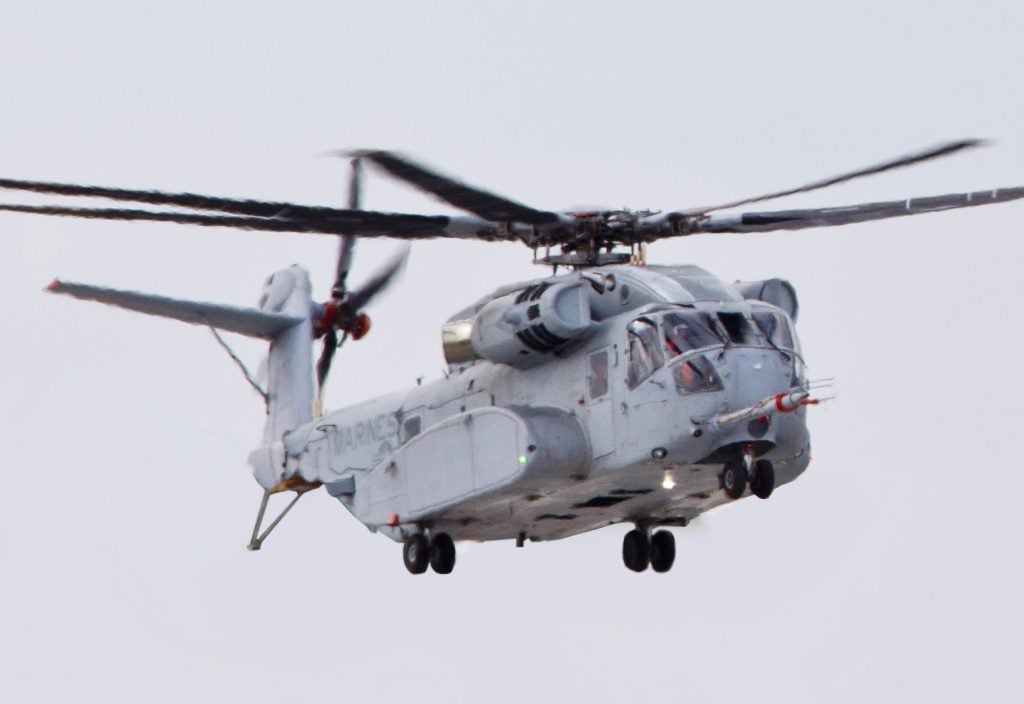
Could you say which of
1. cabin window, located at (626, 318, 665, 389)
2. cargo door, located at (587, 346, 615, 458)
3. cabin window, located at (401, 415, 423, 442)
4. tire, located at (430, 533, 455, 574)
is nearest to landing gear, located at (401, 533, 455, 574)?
tire, located at (430, 533, 455, 574)

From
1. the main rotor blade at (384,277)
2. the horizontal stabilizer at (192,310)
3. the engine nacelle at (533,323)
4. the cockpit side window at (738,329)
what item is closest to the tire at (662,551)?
the engine nacelle at (533,323)

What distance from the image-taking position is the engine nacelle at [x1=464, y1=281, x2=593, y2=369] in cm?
2739

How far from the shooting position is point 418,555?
96.9ft

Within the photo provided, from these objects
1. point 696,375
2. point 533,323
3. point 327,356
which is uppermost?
point 327,356

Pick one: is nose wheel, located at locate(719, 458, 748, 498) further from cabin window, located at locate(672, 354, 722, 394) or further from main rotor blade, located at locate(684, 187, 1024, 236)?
main rotor blade, located at locate(684, 187, 1024, 236)

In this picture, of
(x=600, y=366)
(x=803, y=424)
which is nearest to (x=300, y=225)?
(x=600, y=366)

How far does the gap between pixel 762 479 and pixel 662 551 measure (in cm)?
399

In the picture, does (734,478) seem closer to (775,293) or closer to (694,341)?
(694,341)

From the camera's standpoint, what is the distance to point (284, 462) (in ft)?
106

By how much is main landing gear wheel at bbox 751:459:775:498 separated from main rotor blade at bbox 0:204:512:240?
3968 millimetres

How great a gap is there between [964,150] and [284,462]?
10.7 meters

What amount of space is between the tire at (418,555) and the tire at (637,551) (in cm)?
257

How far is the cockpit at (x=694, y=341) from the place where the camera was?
26578mm

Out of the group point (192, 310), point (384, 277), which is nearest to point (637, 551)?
point (384, 277)
